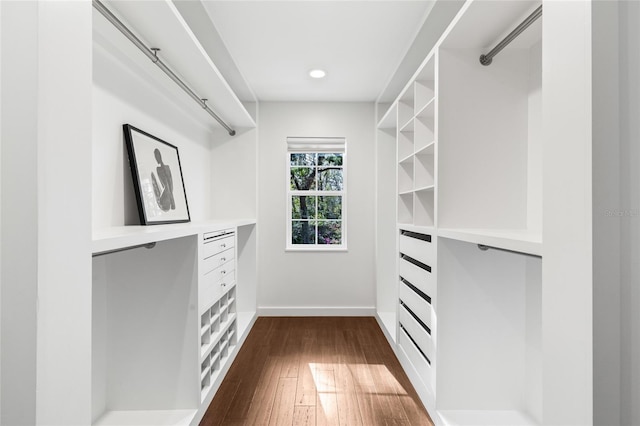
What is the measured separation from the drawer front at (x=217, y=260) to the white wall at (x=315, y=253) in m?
1.40

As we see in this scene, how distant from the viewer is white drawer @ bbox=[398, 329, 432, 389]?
2.05 m

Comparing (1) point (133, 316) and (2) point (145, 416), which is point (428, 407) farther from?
(1) point (133, 316)

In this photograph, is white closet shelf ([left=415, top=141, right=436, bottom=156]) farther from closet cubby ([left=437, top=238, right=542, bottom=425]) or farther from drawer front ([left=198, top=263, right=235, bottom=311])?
drawer front ([left=198, top=263, right=235, bottom=311])

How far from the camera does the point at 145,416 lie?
5.72 ft

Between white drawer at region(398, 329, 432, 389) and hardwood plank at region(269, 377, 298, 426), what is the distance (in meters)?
0.84

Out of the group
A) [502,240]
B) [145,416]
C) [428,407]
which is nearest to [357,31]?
[502,240]

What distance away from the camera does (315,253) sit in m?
4.03

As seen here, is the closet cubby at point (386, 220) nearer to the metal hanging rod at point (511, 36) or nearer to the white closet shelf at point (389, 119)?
the white closet shelf at point (389, 119)

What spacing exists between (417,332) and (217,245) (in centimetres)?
146

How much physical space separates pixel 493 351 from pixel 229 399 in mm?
1620

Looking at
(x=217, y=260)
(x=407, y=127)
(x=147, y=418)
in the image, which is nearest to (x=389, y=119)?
(x=407, y=127)

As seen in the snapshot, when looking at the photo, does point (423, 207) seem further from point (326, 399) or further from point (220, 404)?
point (220, 404)
